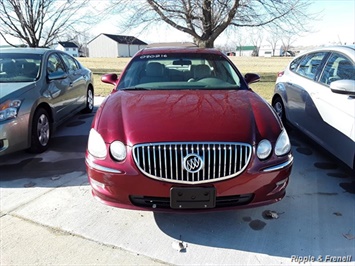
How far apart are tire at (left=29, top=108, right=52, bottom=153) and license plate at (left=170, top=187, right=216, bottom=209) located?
2874 mm

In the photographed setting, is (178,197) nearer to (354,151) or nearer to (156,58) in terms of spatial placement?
(354,151)

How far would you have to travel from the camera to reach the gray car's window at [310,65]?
180 inches

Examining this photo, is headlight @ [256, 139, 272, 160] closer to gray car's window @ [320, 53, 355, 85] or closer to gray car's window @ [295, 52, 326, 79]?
gray car's window @ [320, 53, 355, 85]

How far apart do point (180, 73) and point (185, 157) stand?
1.95m

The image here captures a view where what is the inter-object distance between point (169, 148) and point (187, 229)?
0.91m

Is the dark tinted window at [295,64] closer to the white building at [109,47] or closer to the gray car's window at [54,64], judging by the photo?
Result: the gray car's window at [54,64]

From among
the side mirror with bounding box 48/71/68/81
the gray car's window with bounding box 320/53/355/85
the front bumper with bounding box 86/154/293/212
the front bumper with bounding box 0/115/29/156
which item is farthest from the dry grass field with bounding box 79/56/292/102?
the front bumper with bounding box 86/154/293/212

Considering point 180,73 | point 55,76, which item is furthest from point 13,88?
point 180,73

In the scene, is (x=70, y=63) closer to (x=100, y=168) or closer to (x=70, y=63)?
(x=70, y=63)

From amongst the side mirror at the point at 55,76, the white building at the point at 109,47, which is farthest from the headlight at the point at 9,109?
the white building at the point at 109,47

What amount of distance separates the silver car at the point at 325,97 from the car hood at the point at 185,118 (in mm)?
997

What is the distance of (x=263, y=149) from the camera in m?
2.57

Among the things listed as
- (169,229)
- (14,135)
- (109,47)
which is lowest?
(169,229)

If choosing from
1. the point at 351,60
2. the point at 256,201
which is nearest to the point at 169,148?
the point at 256,201
